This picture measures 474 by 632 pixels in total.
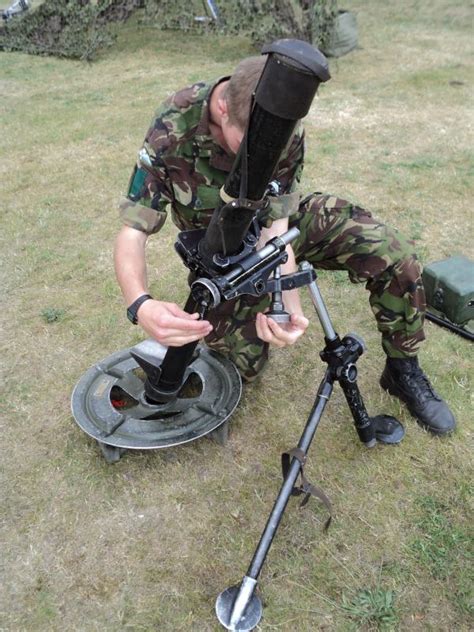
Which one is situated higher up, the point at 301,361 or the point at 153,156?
the point at 153,156

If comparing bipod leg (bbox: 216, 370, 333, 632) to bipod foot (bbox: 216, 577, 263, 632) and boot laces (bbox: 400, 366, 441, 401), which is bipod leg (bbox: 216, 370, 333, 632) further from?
boot laces (bbox: 400, 366, 441, 401)

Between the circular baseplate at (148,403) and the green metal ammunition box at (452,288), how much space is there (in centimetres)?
149

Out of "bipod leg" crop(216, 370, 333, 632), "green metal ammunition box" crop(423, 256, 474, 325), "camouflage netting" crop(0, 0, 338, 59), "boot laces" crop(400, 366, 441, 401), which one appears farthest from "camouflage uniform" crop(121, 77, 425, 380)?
"camouflage netting" crop(0, 0, 338, 59)

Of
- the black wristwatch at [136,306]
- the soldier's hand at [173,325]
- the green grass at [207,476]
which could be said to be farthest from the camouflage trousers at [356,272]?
the soldier's hand at [173,325]

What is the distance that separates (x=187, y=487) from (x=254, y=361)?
0.79m

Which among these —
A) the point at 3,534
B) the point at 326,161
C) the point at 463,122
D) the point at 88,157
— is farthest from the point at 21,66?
the point at 3,534

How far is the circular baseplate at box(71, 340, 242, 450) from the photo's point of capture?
2.75 meters

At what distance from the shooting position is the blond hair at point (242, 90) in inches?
80.0

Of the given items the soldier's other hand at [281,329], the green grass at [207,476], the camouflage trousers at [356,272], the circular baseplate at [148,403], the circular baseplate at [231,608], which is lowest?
the green grass at [207,476]

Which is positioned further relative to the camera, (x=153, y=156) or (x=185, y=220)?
(x=185, y=220)

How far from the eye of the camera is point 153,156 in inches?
106

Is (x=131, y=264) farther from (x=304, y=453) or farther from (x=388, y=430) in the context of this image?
(x=388, y=430)

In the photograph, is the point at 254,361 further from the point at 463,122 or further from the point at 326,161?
the point at 463,122

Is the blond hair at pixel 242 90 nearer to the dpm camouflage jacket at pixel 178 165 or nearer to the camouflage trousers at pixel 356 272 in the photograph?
the dpm camouflage jacket at pixel 178 165
